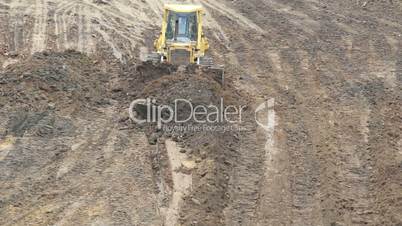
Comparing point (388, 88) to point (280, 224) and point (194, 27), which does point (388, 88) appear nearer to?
point (194, 27)

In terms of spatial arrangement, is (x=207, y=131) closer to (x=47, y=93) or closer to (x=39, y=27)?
(x=47, y=93)

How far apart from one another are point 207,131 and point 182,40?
3957 millimetres

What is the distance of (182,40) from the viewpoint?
1802 centimetres

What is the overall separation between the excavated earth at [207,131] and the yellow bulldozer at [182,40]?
454 mm

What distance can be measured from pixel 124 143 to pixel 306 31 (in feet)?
34.2

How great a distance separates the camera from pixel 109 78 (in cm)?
1850

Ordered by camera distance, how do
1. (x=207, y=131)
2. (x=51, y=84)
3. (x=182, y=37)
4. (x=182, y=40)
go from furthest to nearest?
(x=182, y=37) < (x=182, y=40) < (x=51, y=84) < (x=207, y=131)

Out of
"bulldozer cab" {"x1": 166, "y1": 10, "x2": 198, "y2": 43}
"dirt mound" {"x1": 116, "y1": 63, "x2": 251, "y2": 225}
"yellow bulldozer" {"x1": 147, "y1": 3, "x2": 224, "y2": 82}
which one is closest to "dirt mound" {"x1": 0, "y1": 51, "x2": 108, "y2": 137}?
"dirt mound" {"x1": 116, "y1": 63, "x2": 251, "y2": 225}

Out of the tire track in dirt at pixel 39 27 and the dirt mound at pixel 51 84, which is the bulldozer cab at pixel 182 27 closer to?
the dirt mound at pixel 51 84

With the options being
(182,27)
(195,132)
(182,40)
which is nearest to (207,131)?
(195,132)

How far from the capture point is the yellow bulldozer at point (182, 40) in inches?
697

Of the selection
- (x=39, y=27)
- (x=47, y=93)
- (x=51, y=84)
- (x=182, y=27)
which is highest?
(x=182, y=27)

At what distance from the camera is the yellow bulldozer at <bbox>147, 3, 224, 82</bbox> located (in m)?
17.7

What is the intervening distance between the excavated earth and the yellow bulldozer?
45 centimetres
